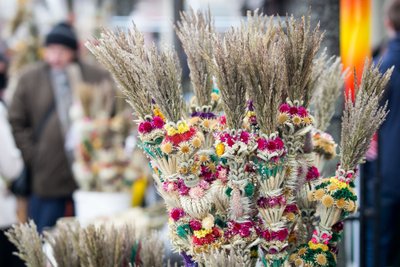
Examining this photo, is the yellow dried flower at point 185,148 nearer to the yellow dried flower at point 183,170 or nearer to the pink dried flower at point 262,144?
the yellow dried flower at point 183,170

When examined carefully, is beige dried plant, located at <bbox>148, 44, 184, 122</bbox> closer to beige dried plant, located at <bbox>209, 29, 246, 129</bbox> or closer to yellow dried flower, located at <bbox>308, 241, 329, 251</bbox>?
beige dried plant, located at <bbox>209, 29, 246, 129</bbox>

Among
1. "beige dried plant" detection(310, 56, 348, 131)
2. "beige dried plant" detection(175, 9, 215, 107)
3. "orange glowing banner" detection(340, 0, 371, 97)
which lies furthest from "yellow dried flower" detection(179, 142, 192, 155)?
"orange glowing banner" detection(340, 0, 371, 97)

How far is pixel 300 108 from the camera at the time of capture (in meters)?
1.61

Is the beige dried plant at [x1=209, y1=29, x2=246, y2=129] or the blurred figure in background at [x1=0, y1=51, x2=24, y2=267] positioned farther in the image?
the blurred figure in background at [x1=0, y1=51, x2=24, y2=267]

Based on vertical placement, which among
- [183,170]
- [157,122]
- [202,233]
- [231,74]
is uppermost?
[231,74]

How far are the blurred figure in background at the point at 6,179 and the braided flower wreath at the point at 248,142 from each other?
8.66 feet

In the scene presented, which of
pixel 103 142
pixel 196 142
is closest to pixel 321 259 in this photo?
pixel 196 142

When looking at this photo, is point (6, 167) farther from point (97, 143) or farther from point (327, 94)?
point (327, 94)

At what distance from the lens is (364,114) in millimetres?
1564

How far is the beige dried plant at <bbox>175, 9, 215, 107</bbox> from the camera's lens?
1.74 meters

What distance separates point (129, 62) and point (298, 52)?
0.37 meters

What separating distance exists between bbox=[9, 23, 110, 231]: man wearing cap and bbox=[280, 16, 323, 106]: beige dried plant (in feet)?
11.8

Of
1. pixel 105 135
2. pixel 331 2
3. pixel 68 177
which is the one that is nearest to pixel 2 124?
pixel 105 135

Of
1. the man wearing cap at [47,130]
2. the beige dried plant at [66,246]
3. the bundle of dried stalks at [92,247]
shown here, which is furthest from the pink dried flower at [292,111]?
the man wearing cap at [47,130]
